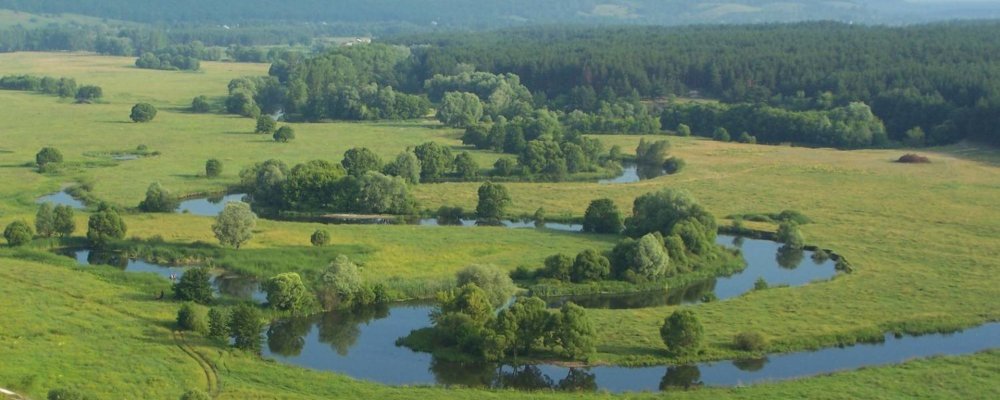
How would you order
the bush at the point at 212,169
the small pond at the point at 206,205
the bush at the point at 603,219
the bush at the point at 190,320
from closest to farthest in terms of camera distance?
the bush at the point at 190,320, the bush at the point at 603,219, the small pond at the point at 206,205, the bush at the point at 212,169

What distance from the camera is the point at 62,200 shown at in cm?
7344

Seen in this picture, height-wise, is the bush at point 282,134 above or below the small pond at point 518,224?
above

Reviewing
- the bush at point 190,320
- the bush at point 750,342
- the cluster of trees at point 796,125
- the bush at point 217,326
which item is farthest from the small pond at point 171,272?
the cluster of trees at point 796,125

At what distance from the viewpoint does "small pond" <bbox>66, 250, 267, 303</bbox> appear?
52094 millimetres

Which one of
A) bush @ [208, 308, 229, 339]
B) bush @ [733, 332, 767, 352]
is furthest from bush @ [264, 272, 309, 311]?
bush @ [733, 332, 767, 352]

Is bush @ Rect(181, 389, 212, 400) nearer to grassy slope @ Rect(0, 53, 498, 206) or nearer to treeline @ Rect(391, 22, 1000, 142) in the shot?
grassy slope @ Rect(0, 53, 498, 206)

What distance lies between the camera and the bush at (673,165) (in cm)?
9162

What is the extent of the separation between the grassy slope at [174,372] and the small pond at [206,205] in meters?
23.7

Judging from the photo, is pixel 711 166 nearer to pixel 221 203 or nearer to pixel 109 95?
pixel 221 203

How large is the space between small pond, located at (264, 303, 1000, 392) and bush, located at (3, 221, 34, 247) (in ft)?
58.3

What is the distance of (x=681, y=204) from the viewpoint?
61.8 m

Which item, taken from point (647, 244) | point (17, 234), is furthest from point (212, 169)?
point (647, 244)

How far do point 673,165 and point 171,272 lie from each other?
47.9m

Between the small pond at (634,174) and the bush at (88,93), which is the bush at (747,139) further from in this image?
the bush at (88,93)
